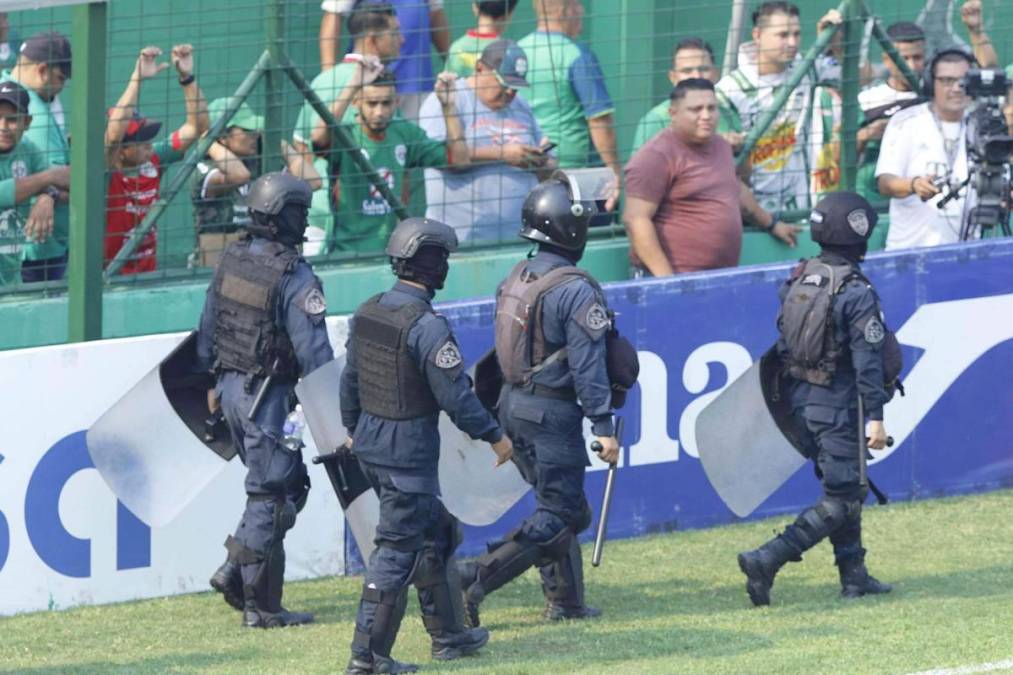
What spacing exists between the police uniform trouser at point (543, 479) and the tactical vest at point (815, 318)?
102 centimetres

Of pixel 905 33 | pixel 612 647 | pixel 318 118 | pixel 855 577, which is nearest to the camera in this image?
pixel 612 647

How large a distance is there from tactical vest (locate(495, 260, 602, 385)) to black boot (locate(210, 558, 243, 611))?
1408 millimetres

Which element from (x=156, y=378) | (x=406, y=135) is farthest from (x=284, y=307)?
(x=406, y=135)

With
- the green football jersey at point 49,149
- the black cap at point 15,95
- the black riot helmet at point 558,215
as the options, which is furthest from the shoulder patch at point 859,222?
the black cap at point 15,95

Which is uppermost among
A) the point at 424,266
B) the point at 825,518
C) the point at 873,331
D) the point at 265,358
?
the point at 424,266

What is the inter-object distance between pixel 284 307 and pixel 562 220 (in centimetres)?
117

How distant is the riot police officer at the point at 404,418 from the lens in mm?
7281

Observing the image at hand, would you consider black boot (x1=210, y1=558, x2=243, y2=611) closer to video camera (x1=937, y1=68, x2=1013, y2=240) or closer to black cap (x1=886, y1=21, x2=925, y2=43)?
video camera (x1=937, y1=68, x2=1013, y2=240)

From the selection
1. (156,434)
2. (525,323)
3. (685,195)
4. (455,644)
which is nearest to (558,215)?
(525,323)

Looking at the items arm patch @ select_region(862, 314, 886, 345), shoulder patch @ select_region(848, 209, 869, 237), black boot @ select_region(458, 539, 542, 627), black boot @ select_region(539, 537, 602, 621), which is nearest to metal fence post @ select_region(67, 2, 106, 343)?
black boot @ select_region(458, 539, 542, 627)

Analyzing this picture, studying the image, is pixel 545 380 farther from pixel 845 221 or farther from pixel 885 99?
pixel 885 99

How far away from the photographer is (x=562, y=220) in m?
8.04

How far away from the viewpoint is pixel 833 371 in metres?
8.33

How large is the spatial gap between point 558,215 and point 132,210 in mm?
2723
